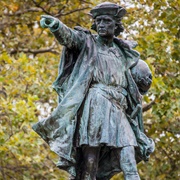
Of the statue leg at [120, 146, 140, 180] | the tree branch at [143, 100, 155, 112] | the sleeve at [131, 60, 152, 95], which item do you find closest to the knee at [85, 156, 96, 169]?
the statue leg at [120, 146, 140, 180]

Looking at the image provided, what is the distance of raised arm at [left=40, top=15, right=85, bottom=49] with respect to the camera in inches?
428

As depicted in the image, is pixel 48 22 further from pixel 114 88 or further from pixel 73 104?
pixel 114 88

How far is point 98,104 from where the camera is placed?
11234mm

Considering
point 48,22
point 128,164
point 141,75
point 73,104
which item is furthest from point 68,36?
point 128,164

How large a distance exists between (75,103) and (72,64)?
0.57 m

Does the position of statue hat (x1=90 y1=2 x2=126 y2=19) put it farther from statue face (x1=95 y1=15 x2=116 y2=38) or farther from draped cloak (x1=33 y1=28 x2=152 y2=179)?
draped cloak (x1=33 y1=28 x2=152 y2=179)

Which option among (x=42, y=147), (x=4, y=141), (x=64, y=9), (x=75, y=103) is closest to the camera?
(x=75, y=103)

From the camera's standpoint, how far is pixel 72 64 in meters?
11.5

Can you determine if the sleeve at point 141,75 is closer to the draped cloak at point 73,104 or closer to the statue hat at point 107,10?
the draped cloak at point 73,104

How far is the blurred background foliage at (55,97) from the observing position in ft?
65.3

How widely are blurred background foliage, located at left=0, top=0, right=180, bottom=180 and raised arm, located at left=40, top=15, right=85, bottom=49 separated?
26.4 feet

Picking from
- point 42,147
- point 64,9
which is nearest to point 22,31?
point 64,9

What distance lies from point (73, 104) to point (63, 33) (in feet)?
2.73

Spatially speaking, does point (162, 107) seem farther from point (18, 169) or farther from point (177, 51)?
point (18, 169)
